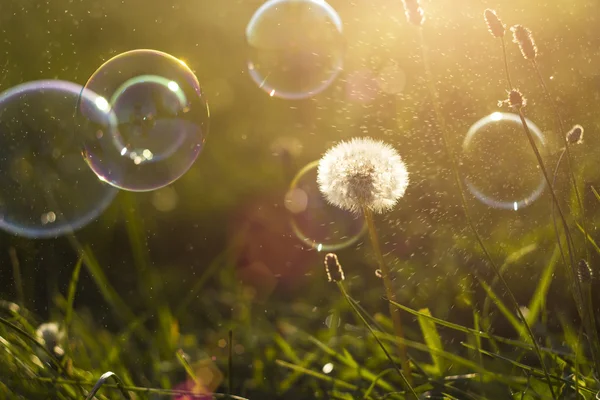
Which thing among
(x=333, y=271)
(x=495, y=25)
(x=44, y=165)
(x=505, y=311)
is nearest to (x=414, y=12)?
(x=495, y=25)

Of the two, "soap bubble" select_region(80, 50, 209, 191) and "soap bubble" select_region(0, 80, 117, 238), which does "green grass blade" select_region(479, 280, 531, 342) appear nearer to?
"soap bubble" select_region(80, 50, 209, 191)

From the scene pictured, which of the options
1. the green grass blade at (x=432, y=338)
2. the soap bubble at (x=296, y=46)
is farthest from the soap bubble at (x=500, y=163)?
the soap bubble at (x=296, y=46)

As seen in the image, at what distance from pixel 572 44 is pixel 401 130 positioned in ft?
3.06

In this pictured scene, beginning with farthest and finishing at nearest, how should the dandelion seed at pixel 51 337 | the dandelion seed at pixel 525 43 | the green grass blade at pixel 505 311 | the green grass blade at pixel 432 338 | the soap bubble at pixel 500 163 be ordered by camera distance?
the soap bubble at pixel 500 163 < the dandelion seed at pixel 51 337 < the green grass blade at pixel 432 338 < the green grass blade at pixel 505 311 < the dandelion seed at pixel 525 43

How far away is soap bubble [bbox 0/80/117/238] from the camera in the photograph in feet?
12.1

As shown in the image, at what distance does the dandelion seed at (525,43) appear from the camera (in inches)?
44.0

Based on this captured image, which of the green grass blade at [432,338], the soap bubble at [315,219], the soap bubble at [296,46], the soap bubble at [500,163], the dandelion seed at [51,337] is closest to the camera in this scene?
the green grass blade at [432,338]

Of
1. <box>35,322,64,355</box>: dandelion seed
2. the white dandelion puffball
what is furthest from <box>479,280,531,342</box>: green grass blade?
<box>35,322,64,355</box>: dandelion seed

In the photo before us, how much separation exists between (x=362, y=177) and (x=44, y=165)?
313 cm

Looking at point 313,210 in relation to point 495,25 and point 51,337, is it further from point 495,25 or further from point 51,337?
point 495,25

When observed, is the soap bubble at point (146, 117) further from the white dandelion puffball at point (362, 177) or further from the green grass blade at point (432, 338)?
the green grass blade at point (432, 338)

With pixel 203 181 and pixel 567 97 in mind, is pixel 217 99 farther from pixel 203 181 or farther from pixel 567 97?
pixel 567 97

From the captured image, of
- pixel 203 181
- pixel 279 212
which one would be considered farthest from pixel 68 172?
pixel 279 212

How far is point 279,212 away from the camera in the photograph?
3.46 meters
